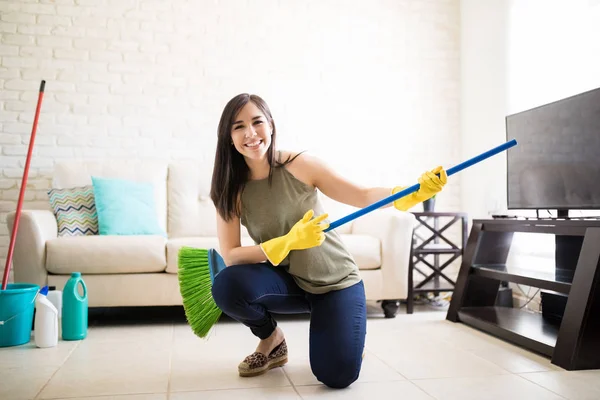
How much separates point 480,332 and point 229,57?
2402 mm

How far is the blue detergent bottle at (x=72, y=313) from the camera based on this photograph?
250 centimetres

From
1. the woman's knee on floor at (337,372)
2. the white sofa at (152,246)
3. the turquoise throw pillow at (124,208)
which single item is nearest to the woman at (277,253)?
the woman's knee on floor at (337,372)

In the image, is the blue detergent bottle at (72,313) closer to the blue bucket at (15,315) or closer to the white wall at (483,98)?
the blue bucket at (15,315)

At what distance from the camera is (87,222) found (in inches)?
124

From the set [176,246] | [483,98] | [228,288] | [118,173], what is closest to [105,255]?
[176,246]

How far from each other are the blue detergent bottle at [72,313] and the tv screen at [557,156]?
220 cm

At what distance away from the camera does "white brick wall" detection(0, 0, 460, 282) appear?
355 centimetres

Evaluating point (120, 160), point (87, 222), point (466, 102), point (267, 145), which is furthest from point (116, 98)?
point (466, 102)

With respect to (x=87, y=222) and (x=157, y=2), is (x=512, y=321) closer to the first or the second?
(x=87, y=222)

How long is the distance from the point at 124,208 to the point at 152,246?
1.42 feet

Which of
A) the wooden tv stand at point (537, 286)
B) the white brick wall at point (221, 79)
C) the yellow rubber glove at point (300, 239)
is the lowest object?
the wooden tv stand at point (537, 286)

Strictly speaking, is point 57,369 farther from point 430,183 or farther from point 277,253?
point 430,183

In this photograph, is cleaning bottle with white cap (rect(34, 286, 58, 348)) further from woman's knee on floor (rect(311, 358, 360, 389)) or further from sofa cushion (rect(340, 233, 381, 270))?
sofa cushion (rect(340, 233, 381, 270))

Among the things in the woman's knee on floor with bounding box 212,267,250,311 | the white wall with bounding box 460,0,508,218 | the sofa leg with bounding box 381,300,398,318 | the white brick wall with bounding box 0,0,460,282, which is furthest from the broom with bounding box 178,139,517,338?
the white wall with bounding box 460,0,508,218
